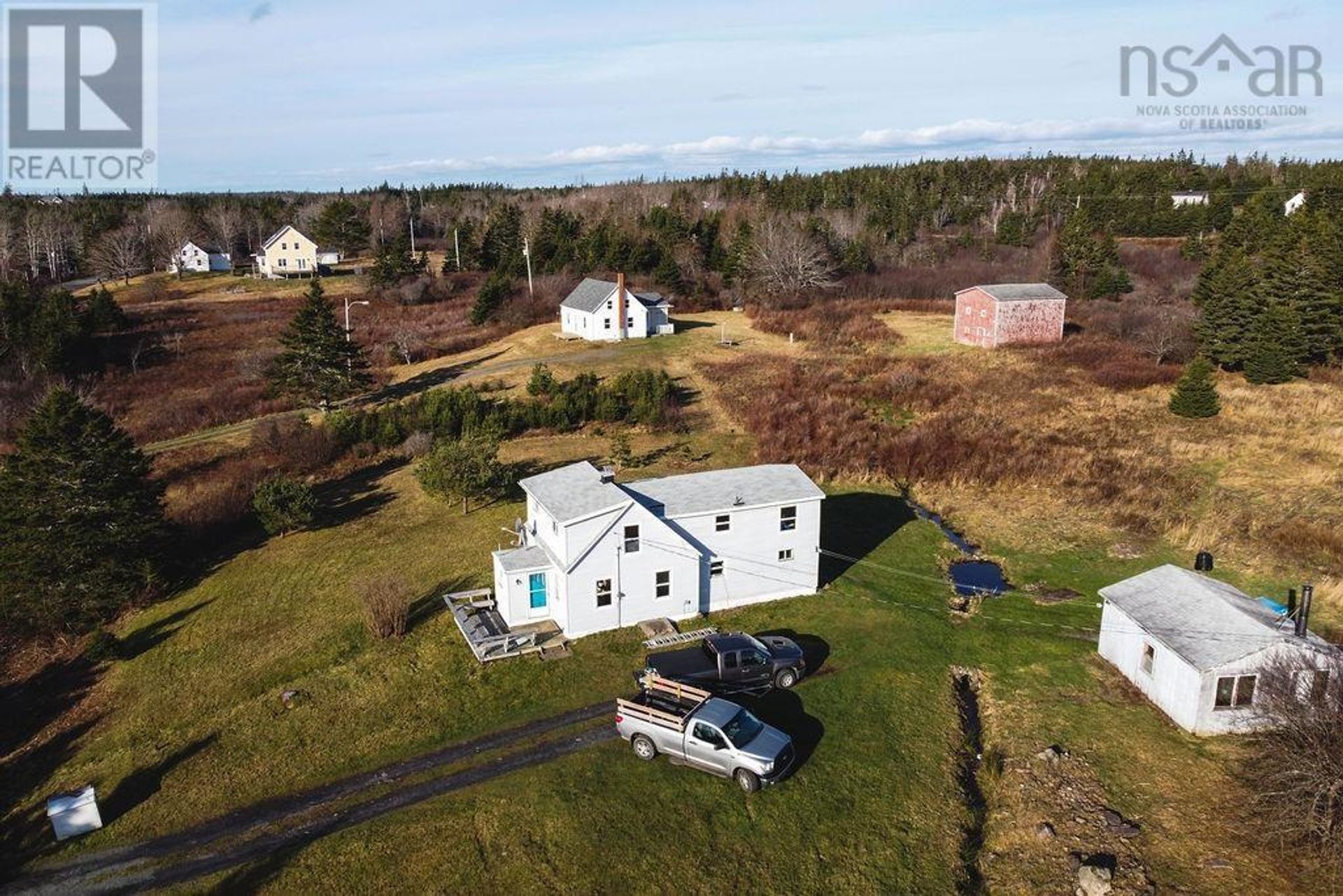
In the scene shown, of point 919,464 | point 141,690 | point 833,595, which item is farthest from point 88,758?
point 919,464

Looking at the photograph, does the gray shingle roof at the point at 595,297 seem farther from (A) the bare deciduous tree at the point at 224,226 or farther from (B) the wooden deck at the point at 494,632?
(A) the bare deciduous tree at the point at 224,226

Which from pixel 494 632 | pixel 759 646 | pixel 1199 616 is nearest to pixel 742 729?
pixel 759 646

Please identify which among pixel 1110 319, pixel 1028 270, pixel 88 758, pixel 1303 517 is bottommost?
pixel 88 758

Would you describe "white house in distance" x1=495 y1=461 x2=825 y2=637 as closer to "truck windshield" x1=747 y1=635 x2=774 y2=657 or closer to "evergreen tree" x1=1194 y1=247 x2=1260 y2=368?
"truck windshield" x1=747 y1=635 x2=774 y2=657

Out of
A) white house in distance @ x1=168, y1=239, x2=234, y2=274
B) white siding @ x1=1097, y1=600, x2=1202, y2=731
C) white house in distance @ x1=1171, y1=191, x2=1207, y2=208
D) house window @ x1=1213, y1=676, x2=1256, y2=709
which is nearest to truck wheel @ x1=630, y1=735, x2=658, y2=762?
white siding @ x1=1097, y1=600, x2=1202, y2=731

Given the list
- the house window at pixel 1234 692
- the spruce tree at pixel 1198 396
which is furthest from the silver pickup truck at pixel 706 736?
the spruce tree at pixel 1198 396

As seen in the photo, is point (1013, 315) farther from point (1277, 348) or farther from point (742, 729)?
point (742, 729)

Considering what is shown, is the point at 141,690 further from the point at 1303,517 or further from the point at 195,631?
the point at 1303,517
